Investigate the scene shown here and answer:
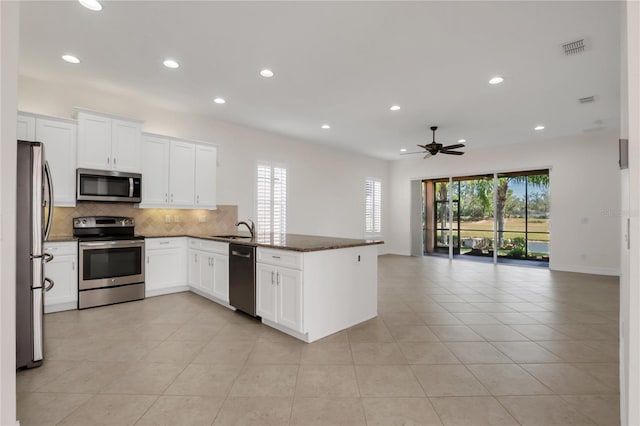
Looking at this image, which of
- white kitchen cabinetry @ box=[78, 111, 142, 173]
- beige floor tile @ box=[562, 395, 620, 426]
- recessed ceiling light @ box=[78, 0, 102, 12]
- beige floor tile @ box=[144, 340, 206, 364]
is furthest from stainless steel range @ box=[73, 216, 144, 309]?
beige floor tile @ box=[562, 395, 620, 426]

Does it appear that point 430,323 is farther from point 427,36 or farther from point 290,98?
point 290,98

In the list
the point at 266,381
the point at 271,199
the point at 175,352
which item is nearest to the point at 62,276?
the point at 175,352

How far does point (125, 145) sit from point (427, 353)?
4.70 metres

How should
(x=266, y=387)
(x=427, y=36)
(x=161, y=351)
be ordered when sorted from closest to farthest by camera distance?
(x=266, y=387) → (x=161, y=351) → (x=427, y=36)

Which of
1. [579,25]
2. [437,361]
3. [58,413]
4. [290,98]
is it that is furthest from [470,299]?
[58,413]

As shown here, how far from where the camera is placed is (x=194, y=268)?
182 inches

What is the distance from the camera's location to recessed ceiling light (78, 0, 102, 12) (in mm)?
2531

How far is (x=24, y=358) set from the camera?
2.38 metres

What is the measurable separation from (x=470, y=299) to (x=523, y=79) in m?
3.14

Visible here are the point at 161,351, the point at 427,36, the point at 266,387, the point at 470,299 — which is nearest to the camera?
the point at 266,387

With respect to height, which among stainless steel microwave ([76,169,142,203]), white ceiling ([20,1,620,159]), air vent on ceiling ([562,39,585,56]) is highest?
white ceiling ([20,1,620,159])

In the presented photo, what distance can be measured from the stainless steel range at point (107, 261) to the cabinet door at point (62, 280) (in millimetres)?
63

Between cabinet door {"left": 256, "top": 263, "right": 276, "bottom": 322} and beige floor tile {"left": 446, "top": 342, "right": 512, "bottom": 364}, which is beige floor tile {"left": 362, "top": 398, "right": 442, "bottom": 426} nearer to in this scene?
beige floor tile {"left": 446, "top": 342, "right": 512, "bottom": 364}

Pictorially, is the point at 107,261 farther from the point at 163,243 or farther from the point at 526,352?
the point at 526,352
